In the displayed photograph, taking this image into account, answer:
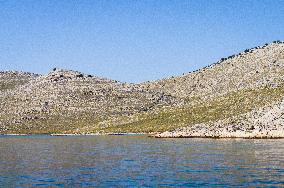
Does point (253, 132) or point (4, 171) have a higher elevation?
point (253, 132)

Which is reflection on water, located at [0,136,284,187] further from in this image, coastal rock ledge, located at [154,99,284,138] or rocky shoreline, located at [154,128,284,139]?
coastal rock ledge, located at [154,99,284,138]

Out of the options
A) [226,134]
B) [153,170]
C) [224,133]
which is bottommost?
[153,170]

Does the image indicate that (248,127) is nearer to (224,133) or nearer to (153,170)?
(224,133)

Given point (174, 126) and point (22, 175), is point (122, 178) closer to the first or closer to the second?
point (22, 175)

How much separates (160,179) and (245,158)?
18022mm

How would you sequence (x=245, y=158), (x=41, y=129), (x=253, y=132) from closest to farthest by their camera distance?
(x=245, y=158) < (x=253, y=132) < (x=41, y=129)

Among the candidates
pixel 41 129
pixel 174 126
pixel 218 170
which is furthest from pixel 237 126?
pixel 41 129

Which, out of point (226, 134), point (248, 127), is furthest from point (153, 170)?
point (248, 127)

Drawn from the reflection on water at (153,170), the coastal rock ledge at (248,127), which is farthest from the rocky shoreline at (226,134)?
the reflection on water at (153,170)

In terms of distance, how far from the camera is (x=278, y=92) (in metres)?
154

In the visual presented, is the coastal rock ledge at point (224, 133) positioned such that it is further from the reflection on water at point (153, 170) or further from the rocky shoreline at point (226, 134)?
the reflection on water at point (153, 170)

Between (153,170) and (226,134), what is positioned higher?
(226,134)

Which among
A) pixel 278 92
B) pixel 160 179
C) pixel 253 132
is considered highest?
pixel 278 92

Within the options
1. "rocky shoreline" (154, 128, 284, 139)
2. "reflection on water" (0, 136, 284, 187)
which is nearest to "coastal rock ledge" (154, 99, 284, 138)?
"rocky shoreline" (154, 128, 284, 139)
